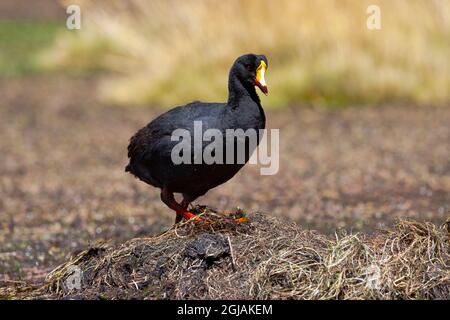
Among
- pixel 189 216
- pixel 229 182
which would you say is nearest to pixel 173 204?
pixel 189 216

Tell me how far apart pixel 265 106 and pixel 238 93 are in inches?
308

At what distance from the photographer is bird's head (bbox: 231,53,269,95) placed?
538cm

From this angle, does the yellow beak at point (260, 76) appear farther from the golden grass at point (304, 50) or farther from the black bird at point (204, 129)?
the golden grass at point (304, 50)

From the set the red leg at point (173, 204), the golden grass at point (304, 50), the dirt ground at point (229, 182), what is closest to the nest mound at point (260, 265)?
the red leg at point (173, 204)

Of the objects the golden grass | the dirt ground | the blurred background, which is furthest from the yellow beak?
the golden grass

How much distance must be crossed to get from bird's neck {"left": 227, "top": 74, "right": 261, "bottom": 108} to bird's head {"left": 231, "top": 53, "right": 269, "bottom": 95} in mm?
25

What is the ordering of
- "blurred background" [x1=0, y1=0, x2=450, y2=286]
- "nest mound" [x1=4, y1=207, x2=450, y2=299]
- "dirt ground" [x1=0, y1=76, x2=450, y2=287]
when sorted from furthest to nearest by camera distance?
1. "blurred background" [x1=0, y1=0, x2=450, y2=286]
2. "dirt ground" [x1=0, y1=76, x2=450, y2=287]
3. "nest mound" [x1=4, y1=207, x2=450, y2=299]

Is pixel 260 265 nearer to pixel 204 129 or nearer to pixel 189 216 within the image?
pixel 189 216

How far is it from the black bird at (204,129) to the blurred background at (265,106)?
1.15 meters

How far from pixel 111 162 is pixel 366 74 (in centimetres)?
398

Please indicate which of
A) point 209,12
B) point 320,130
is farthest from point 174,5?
point 320,130

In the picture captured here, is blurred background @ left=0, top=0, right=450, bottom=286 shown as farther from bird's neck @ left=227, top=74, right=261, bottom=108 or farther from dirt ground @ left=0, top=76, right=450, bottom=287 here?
bird's neck @ left=227, top=74, right=261, bottom=108

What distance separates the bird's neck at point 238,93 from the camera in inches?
211
